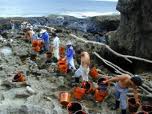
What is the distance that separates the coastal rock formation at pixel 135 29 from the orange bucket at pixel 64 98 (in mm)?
7288

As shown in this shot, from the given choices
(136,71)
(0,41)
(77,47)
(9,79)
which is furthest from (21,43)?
(9,79)

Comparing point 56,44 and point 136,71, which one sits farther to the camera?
point 136,71

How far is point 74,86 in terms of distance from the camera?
15.0 metres

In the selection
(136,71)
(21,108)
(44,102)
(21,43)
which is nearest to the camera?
(21,108)

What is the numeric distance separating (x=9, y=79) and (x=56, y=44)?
184 inches

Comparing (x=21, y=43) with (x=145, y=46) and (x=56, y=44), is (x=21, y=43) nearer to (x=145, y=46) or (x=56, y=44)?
(x=56, y=44)

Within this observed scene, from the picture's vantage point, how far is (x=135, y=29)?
2061 centimetres

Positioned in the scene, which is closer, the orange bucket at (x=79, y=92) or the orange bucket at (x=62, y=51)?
the orange bucket at (x=79, y=92)

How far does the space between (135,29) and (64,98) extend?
8714 mm

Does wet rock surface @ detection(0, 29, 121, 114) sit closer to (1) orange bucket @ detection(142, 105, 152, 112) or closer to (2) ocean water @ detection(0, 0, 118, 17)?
(1) orange bucket @ detection(142, 105, 152, 112)

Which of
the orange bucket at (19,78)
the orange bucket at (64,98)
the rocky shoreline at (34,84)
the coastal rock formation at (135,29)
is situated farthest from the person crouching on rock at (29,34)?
the orange bucket at (64,98)

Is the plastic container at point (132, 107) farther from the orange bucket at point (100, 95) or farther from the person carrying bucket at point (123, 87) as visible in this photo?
the orange bucket at point (100, 95)

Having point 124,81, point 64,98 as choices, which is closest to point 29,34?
point 64,98

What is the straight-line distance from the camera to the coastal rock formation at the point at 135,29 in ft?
63.9
